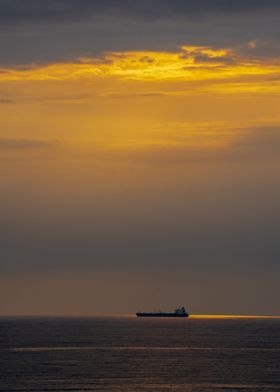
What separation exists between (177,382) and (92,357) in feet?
→ 181

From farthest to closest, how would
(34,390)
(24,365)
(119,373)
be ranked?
(24,365), (119,373), (34,390)

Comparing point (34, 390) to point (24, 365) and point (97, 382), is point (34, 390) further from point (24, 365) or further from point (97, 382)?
point (24, 365)

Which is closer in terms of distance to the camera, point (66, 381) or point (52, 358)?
point (66, 381)

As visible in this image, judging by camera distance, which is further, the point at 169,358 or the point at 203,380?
the point at 169,358

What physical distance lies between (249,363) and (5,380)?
53.4 meters

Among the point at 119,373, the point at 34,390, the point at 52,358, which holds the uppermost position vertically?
the point at 52,358

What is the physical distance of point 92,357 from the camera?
19938cm

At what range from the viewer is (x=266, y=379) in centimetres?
15212

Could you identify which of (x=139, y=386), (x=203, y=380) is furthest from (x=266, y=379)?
(x=139, y=386)

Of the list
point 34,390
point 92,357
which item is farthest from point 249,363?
point 34,390

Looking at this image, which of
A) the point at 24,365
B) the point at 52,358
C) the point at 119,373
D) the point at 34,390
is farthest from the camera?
the point at 52,358

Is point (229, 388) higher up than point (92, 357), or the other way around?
point (92, 357)

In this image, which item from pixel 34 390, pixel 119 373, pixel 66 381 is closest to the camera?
pixel 34 390

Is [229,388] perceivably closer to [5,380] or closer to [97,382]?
[97,382]
